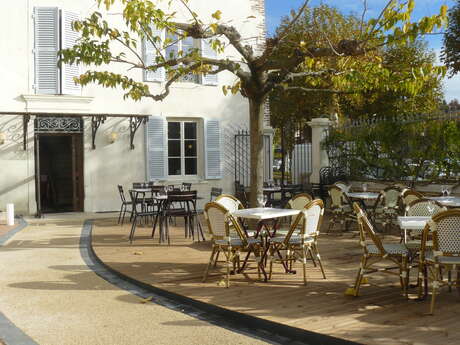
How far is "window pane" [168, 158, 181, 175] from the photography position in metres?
→ 14.6

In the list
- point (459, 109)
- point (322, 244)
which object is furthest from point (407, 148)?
point (322, 244)

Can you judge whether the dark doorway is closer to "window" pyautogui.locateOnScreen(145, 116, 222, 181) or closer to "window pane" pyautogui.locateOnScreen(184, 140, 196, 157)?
"window" pyautogui.locateOnScreen(145, 116, 222, 181)

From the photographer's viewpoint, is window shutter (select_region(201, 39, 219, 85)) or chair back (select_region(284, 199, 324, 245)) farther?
window shutter (select_region(201, 39, 219, 85))

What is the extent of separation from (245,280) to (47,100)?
861cm

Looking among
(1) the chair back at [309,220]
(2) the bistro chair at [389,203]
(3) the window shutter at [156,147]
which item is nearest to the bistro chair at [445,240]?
(1) the chair back at [309,220]

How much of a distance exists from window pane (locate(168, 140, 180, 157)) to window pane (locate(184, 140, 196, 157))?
0.25 meters

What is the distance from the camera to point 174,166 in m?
14.6

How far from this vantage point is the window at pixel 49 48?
12.8 m

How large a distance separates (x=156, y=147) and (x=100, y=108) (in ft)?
5.55

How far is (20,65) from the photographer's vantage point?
41.4 ft

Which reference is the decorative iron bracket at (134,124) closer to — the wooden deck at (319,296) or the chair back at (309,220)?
the wooden deck at (319,296)

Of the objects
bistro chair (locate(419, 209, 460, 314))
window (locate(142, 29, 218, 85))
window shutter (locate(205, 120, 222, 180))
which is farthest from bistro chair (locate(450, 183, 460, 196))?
window shutter (locate(205, 120, 222, 180))

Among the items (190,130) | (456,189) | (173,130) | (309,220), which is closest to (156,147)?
(173,130)

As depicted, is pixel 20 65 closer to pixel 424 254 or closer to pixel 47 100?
pixel 47 100
